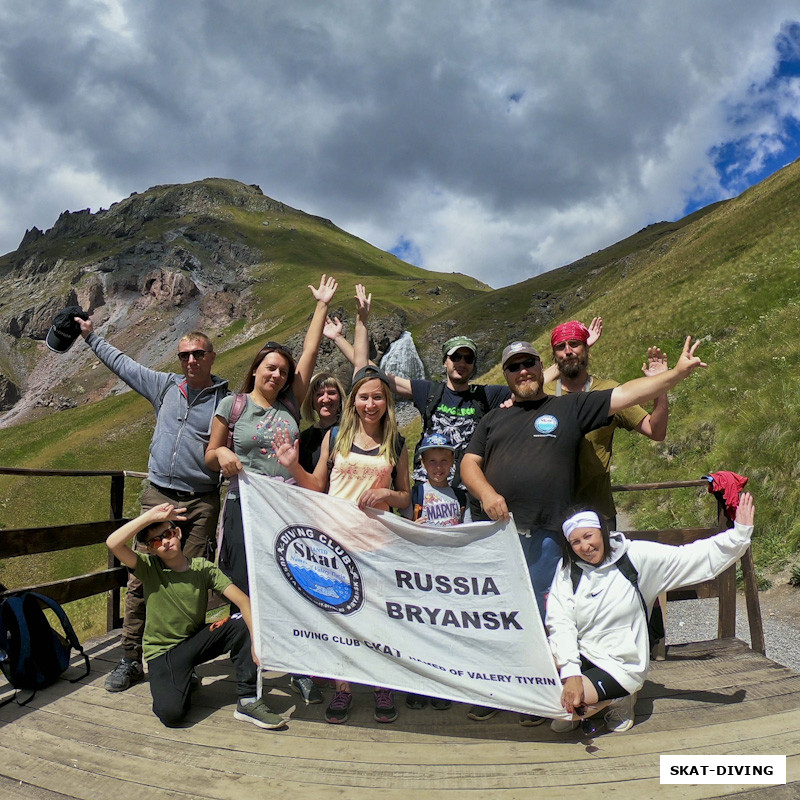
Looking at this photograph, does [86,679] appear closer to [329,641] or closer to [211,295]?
[329,641]

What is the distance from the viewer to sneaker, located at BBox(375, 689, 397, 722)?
187 inches

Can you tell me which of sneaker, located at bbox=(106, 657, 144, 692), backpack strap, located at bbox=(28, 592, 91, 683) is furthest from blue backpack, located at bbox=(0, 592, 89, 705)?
sneaker, located at bbox=(106, 657, 144, 692)

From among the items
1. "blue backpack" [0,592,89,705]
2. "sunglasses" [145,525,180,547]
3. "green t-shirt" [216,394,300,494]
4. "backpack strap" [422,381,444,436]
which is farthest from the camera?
A: "backpack strap" [422,381,444,436]

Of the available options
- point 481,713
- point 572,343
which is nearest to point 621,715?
point 481,713

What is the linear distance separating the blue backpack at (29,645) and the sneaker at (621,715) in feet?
16.2

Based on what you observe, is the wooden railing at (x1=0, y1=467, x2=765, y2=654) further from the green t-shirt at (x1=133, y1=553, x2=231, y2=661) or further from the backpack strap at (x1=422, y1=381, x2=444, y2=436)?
the backpack strap at (x1=422, y1=381, x2=444, y2=436)

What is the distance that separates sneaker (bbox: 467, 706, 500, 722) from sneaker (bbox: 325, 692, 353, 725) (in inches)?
40.4

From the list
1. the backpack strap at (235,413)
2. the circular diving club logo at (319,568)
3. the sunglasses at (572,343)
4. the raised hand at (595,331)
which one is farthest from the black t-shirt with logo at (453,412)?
the backpack strap at (235,413)

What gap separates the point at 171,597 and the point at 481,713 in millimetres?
2919

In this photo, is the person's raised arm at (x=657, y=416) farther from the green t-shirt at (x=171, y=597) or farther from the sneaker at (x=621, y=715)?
the green t-shirt at (x=171, y=597)

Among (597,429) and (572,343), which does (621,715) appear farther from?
(572,343)

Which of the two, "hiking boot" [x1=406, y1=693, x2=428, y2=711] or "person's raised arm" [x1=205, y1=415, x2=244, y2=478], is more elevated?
"person's raised arm" [x1=205, y1=415, x2=244, y2=478]

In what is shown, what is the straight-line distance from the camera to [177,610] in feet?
17.2

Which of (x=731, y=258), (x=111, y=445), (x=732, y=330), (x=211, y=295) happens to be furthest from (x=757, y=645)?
(x=211, y=295)
